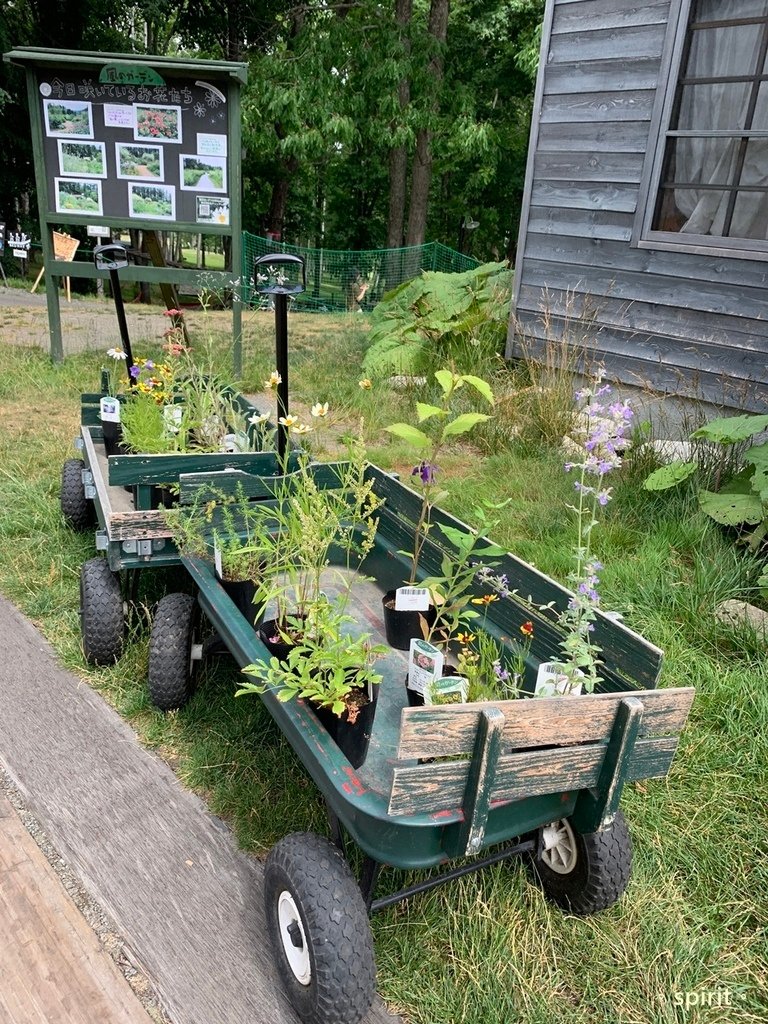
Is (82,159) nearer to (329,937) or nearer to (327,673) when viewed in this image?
(327,673)

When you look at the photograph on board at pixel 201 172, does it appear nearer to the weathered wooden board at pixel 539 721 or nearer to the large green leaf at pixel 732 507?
the large green leaf at pixel 732 507

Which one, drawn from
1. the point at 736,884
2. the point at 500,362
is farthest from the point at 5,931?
the point at 500,362

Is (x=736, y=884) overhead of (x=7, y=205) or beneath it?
beneath

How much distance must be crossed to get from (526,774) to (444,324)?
5539 mm

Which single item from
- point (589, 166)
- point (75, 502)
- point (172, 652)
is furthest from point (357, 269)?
point (172, 652)

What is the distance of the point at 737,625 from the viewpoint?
9.34 ft

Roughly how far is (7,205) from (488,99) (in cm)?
1197

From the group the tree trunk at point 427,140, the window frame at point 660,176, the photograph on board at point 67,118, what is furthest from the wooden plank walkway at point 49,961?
the tree trunk at point 427,140

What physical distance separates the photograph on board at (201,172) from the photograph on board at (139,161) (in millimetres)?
181

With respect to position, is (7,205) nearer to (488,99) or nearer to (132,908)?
(488,99)

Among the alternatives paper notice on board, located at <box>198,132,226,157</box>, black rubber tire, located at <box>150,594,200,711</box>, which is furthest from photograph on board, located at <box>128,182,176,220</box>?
black rubber tire, located at <box>150,594,200,711</box>

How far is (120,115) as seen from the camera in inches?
253

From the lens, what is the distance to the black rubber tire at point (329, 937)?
1.51m

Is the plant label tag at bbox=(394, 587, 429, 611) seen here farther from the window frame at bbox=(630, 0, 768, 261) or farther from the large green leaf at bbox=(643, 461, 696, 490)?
the window frame at bbox=(630, 0, 768, 261)
